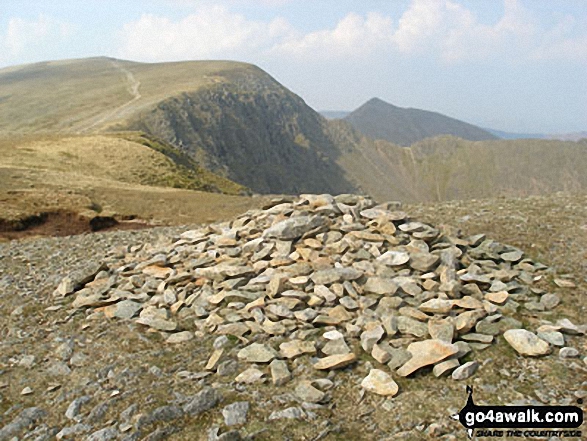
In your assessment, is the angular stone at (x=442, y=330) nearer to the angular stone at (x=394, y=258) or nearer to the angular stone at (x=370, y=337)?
the angular stone at (x=370, y=337)

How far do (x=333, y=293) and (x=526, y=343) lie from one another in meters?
3.92

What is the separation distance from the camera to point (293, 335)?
873 cm

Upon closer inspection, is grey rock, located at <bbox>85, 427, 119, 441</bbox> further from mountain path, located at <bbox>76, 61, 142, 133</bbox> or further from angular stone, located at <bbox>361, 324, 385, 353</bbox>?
mountain path, located at <bbox>76, 61, 142, 133</bbox>

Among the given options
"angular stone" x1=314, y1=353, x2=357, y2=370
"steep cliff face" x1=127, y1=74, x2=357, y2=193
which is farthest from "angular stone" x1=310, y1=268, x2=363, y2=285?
"steep cliff face" x1=127, y1=74, x2=357, y2=193

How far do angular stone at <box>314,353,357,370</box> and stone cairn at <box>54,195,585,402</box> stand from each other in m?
0.02

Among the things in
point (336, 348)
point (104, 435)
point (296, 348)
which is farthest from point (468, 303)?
point (104, 435)

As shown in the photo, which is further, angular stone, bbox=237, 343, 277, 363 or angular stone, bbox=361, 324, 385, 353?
angular stone, bbox=361, 324, 385, 353

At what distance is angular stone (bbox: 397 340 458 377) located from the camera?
7.47 m

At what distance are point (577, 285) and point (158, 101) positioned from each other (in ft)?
399

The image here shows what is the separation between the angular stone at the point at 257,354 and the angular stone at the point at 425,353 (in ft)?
7.87

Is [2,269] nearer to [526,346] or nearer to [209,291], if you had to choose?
[209,291]

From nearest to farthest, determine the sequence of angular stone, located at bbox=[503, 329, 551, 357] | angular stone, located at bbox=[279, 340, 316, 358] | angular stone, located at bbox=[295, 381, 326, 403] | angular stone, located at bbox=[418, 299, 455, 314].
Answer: angular stone, located at bbox=[295, 381, 326, 403]
angular stone, located at bbox=[503, 329, 551, 357]
angular stone, located at bbox=[279, 340, 316, 358]
angular stone, located at bbox=[418, 299, 455, 314]

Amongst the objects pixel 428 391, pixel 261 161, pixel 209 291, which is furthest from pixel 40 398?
pixel 261 161

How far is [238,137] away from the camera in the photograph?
153750 mm
